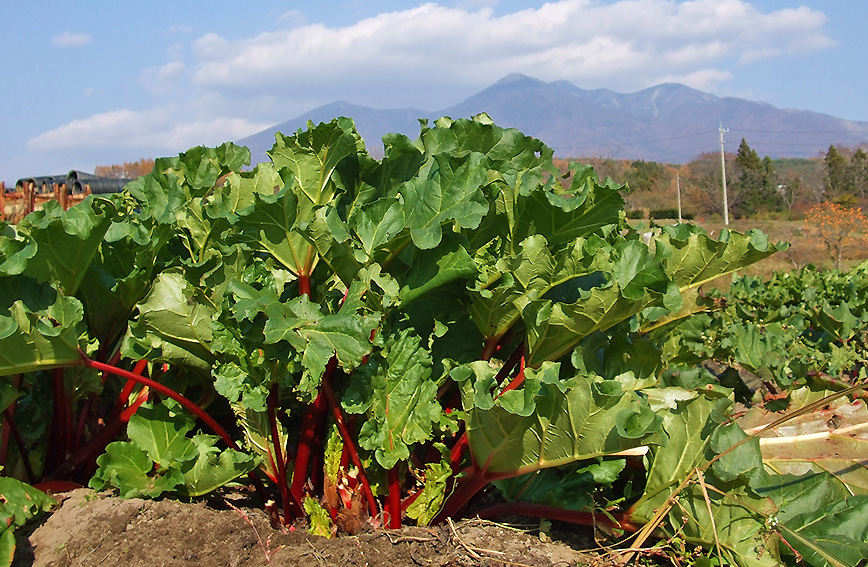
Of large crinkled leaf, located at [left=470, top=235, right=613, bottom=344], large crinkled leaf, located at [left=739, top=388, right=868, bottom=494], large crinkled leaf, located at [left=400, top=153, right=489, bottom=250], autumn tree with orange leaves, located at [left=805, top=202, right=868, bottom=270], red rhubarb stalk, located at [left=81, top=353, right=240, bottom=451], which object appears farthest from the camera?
autumn tree with orange leaves, located at [left=805, top=202, right=868, bottom=270]

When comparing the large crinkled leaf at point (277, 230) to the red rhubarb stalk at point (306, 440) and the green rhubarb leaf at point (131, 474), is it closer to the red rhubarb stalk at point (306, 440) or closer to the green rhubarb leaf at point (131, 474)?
the red rhubarb stalk at point (306, 440)

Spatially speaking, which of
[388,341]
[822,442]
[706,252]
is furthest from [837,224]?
[388,341]

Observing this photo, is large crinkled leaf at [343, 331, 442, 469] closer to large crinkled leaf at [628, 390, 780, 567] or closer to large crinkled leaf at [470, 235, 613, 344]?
large crinkled leaf at [470, 235, 613, 344]

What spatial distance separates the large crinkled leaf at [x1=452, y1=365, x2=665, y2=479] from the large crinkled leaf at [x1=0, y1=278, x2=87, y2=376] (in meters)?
1.11

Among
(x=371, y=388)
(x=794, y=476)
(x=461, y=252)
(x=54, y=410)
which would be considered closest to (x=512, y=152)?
(x=461, y=252)

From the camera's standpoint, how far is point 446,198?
1848mm

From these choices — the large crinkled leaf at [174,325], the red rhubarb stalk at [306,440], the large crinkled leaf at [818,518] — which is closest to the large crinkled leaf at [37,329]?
the large crinkled leaf at [174,325]

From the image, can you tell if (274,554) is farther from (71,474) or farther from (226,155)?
(226,155)

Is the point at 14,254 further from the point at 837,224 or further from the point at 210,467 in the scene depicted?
the point at 837,224

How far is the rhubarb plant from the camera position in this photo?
6.00 ft

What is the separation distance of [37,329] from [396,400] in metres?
1.00

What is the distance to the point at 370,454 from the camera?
82.6 inches

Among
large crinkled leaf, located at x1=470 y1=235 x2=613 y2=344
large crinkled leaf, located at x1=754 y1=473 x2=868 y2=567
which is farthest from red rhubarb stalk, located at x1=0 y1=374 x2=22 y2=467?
large crinkled leaf, located at x1=754 y1=473 x2=868 y2=567

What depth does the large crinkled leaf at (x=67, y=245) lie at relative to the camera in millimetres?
1964
